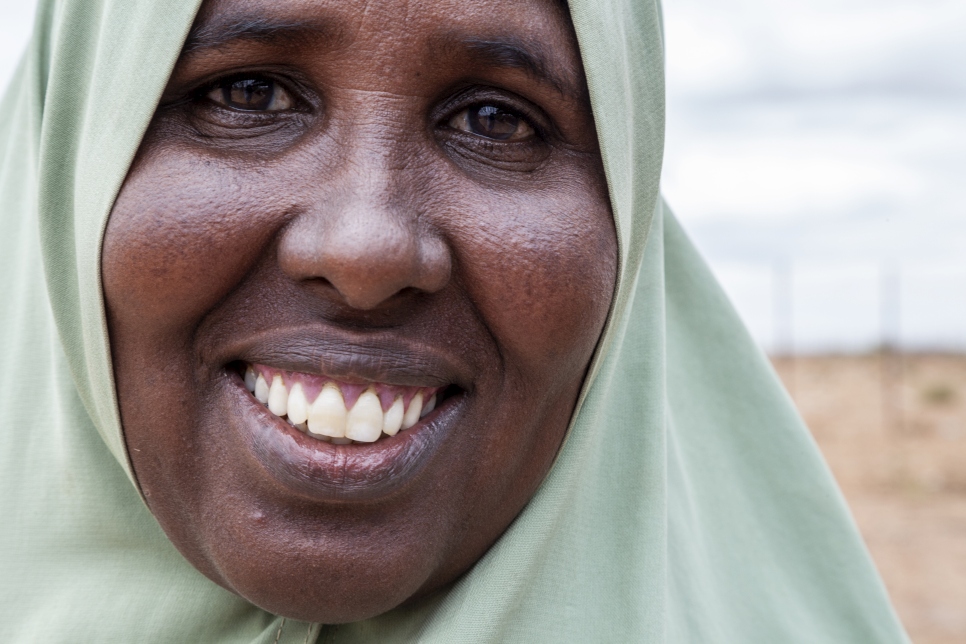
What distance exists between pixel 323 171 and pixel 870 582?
173 centimetres

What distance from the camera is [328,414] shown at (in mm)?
1631

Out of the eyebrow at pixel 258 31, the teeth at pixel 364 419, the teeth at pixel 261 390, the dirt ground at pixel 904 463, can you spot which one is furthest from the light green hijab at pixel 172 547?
the dirt ground at pixel 904 463

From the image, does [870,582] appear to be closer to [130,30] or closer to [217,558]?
[217,558]

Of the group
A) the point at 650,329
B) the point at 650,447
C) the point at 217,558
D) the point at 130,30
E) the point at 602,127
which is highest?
the point at 130,30

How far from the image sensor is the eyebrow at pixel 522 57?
5.29 ft

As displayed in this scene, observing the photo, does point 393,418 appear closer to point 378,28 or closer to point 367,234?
point 367,234

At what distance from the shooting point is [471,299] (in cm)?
165

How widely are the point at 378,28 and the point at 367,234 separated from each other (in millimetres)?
324

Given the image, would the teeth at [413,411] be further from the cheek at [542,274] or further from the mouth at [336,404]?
the cheek at [542,274]

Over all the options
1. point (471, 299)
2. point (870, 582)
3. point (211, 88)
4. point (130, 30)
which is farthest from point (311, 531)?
point (870, 582)

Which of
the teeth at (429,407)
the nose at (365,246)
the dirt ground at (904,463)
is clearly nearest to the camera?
the nose at (365,246)

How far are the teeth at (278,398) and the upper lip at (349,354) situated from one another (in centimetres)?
3

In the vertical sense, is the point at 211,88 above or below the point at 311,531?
above

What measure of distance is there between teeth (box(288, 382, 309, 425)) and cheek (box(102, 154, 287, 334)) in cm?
19
